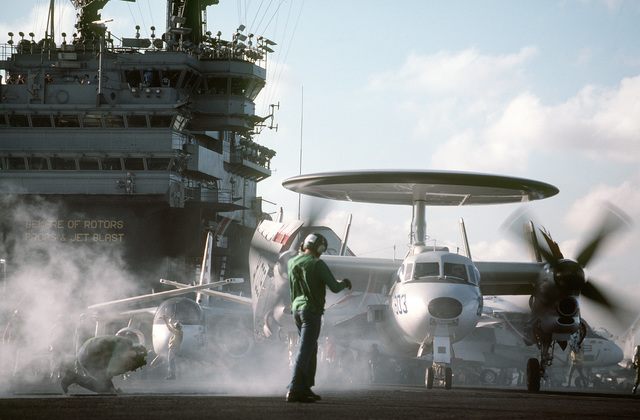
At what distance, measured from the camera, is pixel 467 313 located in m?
21.9

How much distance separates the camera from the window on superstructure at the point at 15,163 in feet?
206

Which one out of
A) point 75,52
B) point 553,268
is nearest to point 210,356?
point 553,268

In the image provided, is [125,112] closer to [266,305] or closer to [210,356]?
[210,356]

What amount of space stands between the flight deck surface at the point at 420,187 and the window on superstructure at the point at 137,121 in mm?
32661

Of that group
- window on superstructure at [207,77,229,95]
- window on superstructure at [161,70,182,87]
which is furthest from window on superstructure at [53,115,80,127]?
window on superstructure at [207,77,229,95]

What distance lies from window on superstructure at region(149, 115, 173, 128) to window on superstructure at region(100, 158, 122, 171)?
3777 mm

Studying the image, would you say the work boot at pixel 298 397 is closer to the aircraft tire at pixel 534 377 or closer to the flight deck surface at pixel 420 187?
the aircraft tire at pixel 534 377

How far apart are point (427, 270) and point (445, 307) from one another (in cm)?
138

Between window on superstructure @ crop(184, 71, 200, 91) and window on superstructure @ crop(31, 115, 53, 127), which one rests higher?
window on superstructure @ crop(184, 71, 200, 91)

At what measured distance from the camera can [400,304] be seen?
23.5 metres

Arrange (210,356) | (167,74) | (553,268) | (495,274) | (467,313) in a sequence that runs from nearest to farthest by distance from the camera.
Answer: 1. (467,313)
2. (553,268)
3. (495,274)
4. (210,356)
5. (167,74)

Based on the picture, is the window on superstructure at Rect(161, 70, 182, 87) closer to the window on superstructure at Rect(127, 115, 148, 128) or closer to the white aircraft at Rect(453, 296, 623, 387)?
the window on superstructure at Rect(127, 115, 148, 128)

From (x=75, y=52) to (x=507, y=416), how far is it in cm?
6303

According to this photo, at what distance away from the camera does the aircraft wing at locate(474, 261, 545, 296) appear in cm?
2694
